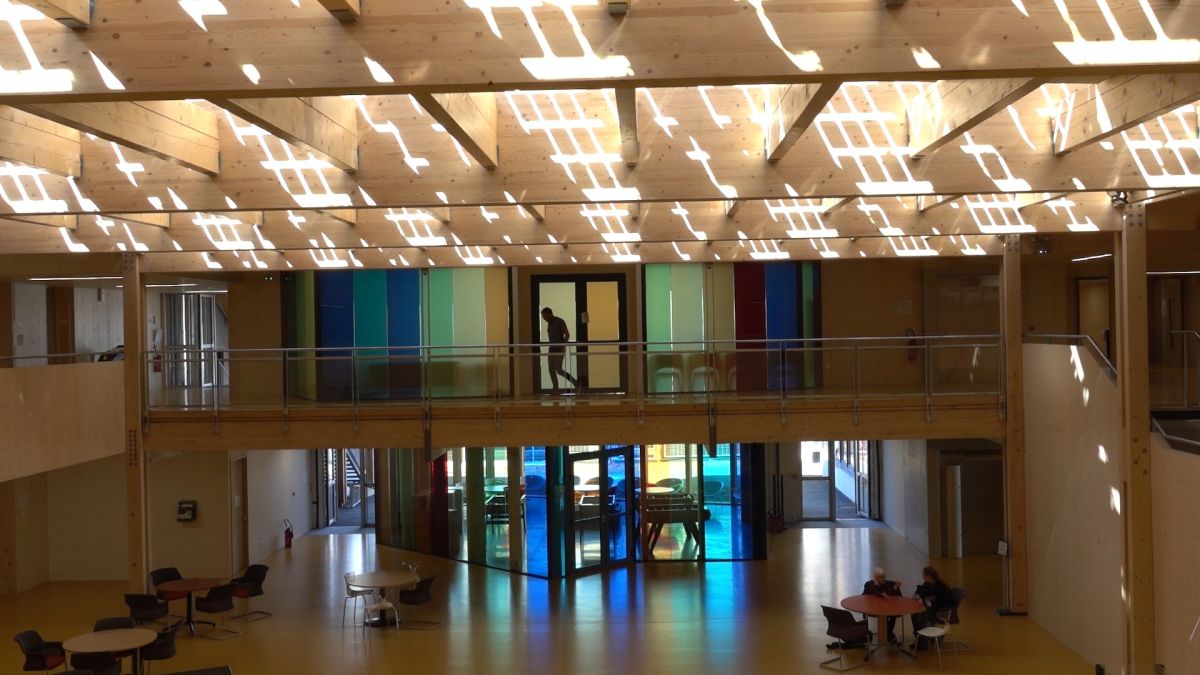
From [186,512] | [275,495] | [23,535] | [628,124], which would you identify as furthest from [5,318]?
[628,124]

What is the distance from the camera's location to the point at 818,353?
14047 mm

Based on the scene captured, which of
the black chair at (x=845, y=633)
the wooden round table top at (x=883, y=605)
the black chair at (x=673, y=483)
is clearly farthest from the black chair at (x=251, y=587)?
the wooden round table top at (x=883, y=605)

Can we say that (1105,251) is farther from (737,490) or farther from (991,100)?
(991,100)

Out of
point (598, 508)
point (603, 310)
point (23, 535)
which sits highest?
point (603, 310)

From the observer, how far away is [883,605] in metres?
12.9

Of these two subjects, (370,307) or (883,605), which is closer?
(883,605)

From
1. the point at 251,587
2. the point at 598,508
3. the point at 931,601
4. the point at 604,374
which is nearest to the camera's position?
the point at 931,601

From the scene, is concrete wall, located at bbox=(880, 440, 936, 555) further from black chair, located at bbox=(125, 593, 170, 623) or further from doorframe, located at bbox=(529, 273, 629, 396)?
black chair, located at bbox=(125, 593, 170, 623)

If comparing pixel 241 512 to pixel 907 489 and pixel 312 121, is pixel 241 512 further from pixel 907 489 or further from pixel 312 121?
pixel 312 121

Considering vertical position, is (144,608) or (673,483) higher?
(673,483)

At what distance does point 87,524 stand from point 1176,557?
53.0ft

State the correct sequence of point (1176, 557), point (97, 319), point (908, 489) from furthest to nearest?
point (97, 319)
point (908, 489)
point (1176, 557)

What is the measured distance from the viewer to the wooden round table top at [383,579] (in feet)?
47.0

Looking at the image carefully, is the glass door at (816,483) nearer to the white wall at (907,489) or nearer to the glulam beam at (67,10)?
the white wall at (907,489)
